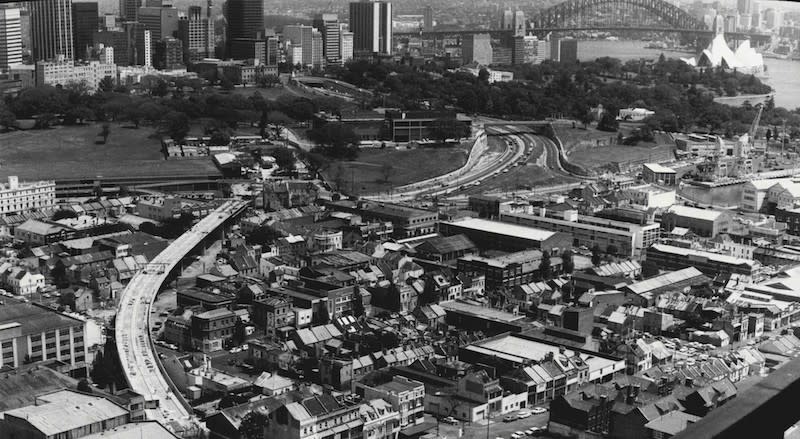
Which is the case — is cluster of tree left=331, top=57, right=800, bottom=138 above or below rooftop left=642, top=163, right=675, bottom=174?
above

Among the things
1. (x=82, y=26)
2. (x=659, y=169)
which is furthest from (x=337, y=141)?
(x=82, y=26)

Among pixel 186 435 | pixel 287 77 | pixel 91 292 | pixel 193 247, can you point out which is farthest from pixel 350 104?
pixel 186 435

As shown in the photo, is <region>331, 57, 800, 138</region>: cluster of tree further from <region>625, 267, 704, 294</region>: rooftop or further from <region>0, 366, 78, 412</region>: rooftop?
<region>0, 366, 78, 412</region>: rooftop

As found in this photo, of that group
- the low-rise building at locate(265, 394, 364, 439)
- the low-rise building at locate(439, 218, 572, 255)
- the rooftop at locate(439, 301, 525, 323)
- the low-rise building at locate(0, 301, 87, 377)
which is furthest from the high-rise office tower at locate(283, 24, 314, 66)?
Answer: the low-rise building at locate(265, 394, 364, 439)

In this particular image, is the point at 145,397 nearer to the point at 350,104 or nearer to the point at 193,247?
the point at 193,247

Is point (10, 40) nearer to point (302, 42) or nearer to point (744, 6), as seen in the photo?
point (302, 42)

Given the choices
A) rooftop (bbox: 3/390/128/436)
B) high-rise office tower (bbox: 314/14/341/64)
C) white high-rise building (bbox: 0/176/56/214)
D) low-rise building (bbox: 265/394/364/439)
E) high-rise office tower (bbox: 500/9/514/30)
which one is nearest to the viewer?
rooftop (bbox: 3/390/128/436)

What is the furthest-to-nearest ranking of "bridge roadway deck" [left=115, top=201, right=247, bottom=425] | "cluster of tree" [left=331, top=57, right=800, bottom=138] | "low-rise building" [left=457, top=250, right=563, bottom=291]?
"cluster of tree" [left=331, top=57, right=800, bottom=138] → "low-rise building" [left=457, top=250, right=563, bottom=291] → "bridge roadway deck" [left=115, top=201, right=247, bottom=425]
